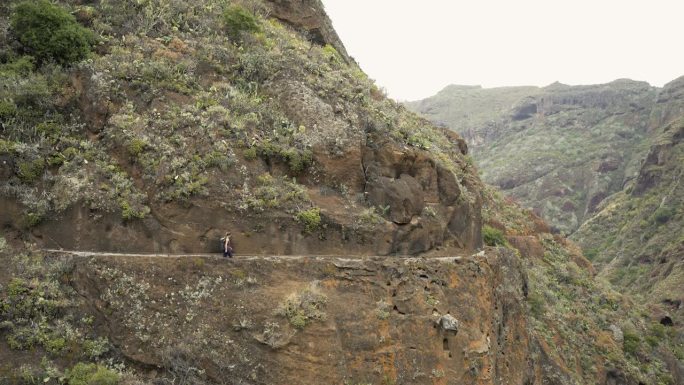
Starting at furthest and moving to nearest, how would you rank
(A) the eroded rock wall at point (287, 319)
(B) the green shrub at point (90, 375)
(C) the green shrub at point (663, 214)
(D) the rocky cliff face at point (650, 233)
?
(C) the green shrub at point (663, 214), (D) the rocky cliff face at point (650, 233), (A) the eroded rock wall at point (287, 319), (B) the green shrub at point (90, 375)

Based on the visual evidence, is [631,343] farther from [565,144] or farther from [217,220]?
[565,144]

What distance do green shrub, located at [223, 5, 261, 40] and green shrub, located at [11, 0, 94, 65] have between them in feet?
17.7

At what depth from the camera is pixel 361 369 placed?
1373 cm

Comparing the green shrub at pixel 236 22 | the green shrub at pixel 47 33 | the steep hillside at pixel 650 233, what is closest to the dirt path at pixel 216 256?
the green shrub at pixel 47 33

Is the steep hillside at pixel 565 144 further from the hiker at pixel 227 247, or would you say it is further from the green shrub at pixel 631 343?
the hiker at pixel 227 247

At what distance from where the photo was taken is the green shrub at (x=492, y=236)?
29.1 metres

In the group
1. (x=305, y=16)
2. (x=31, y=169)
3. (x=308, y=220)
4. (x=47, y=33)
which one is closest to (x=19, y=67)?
(x=47, y=33)

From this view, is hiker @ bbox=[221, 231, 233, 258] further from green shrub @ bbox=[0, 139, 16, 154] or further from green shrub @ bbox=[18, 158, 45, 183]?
green shrub @ bbox=[0, 139, 16, 154]

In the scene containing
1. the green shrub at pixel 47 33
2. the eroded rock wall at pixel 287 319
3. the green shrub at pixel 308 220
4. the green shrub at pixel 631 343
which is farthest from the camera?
the green shrub at pixel 631 343

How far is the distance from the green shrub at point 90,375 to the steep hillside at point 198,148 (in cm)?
326

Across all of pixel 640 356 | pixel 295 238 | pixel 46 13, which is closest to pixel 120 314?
pixel 295 238

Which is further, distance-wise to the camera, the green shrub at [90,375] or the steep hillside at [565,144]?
the steep hillside at [565,144]

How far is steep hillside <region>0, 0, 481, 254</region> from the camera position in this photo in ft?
46.7

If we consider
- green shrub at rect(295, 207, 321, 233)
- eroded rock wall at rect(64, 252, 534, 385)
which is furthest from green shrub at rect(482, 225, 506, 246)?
green shrub at rect(295, 207, 321, 233)
